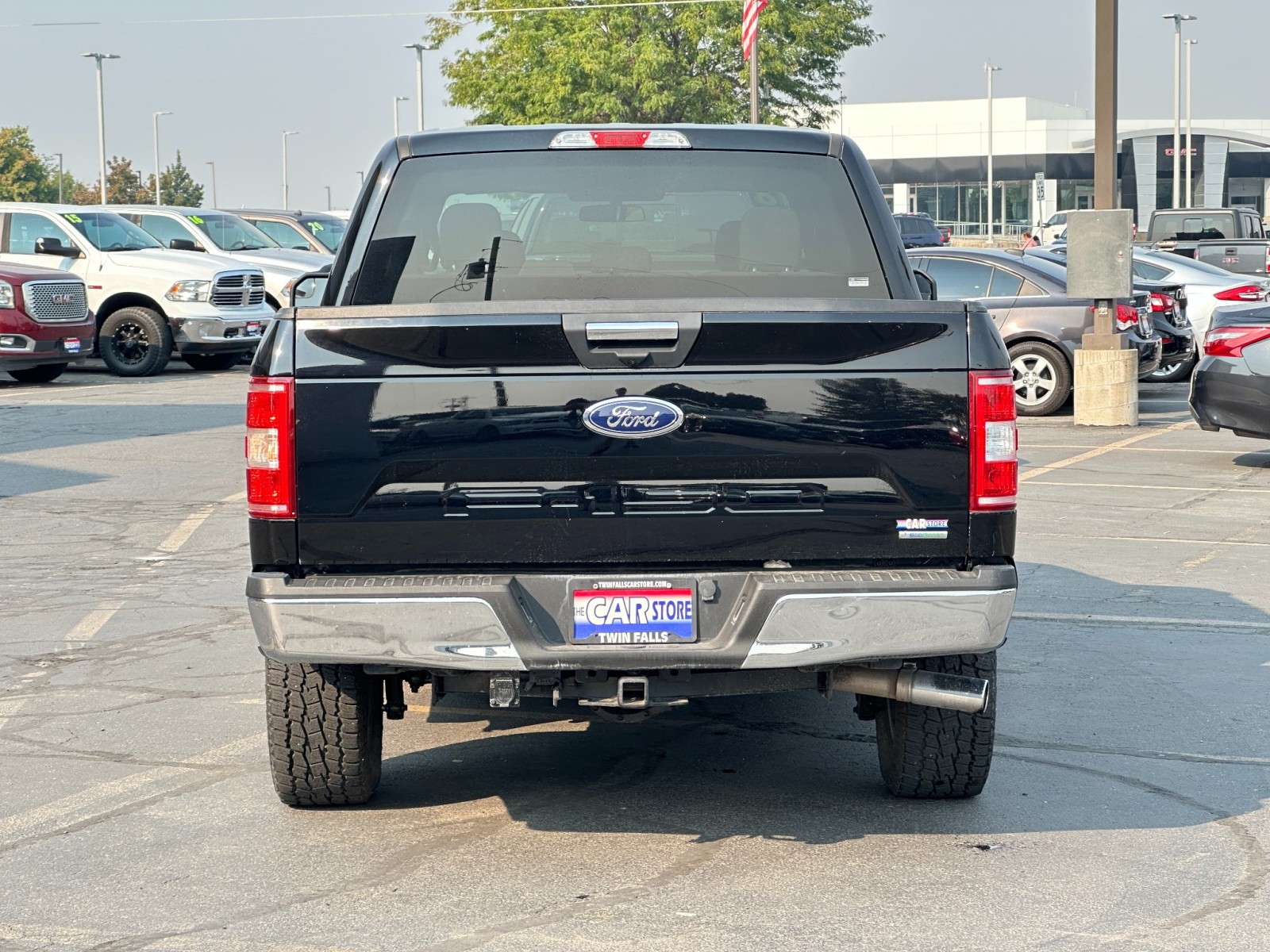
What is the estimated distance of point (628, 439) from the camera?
14.3ft

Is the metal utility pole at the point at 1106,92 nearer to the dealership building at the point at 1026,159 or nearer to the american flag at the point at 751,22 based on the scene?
the american flag at the point at 751,22

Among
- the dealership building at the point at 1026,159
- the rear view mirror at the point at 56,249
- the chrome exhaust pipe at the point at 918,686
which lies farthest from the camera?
the dealership building at the point at 1026,159

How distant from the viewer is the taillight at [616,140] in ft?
18.1

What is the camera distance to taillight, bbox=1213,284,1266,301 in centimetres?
1986

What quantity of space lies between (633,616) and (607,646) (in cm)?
10

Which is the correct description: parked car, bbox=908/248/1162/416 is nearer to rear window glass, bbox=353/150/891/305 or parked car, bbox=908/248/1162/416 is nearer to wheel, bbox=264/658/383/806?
rear window glass, bbox=353/150/891/305

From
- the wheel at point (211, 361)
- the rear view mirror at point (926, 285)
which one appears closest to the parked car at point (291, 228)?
the wheel at point (211, 361)

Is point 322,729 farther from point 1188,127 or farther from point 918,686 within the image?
point 1188,127

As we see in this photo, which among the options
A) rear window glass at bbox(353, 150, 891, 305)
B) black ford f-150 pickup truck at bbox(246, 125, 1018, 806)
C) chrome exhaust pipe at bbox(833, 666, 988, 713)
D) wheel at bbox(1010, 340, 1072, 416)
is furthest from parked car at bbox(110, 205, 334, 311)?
chrome exhaust pipe at bbox(833, 666, 988, 713)

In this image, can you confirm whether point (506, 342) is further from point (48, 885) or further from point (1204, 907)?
point (1204, 907)

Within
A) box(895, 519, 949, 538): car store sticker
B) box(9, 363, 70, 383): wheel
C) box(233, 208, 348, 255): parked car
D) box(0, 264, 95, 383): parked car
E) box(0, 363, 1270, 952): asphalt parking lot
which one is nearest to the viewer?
box(0, 363, 1270, 952): asphalt parking lot

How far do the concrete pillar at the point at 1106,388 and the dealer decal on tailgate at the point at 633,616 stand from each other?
39.9ft

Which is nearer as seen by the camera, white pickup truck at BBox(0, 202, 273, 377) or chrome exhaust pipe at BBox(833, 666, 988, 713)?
chrome exhaust pipe at BBox(833, 666, 988, 713)

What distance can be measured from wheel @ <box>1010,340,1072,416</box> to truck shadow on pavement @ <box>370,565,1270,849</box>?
9679 mm
